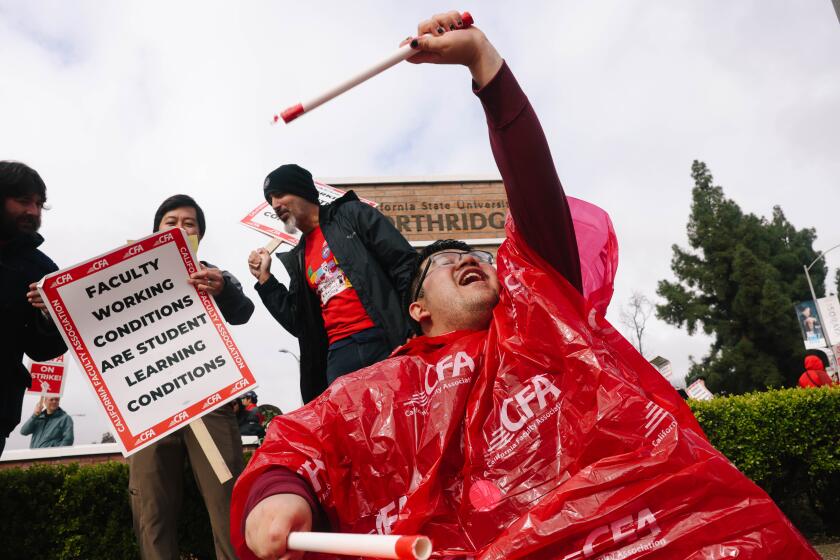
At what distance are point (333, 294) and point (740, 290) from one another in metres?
35.2

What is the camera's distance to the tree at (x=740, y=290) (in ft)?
106

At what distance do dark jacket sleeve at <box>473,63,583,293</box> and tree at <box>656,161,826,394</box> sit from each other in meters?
34.1

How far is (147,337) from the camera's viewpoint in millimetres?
3152

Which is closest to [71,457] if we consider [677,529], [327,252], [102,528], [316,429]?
[102,528]

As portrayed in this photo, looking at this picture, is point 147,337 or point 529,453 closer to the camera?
point 529,453

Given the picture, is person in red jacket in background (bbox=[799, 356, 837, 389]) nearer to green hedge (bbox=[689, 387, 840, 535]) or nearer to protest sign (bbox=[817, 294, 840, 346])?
green hedge (bbox=[689, 387, 840, 535])

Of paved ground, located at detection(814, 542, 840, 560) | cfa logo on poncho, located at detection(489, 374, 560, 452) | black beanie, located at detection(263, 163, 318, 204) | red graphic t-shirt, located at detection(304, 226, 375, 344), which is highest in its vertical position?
black beanie, located at detection(263, 163, 318, 204)

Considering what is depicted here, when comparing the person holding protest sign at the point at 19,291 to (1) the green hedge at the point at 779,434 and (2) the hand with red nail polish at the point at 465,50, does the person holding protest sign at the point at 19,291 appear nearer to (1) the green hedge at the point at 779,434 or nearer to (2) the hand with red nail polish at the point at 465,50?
(2) the hand with red nail polish at the point at 465,50

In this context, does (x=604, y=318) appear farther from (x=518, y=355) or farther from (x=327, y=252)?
(x=327, y=252)

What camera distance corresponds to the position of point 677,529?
3.79ft

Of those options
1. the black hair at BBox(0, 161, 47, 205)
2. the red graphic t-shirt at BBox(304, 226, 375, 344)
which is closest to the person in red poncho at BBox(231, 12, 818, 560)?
the red graphic t-shirt at BBox(304, 226, 375, 344)

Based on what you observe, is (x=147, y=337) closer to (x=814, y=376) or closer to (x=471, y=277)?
(x=471, y=277)

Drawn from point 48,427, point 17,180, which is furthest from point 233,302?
point 48,427

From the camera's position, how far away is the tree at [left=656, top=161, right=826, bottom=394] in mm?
32250
